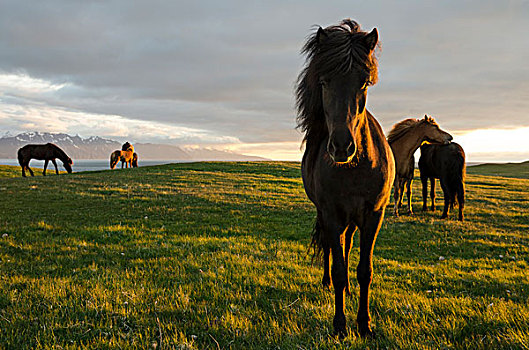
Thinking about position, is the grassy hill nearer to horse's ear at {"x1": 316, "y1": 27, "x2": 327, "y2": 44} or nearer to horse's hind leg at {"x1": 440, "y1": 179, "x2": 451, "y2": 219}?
horse's hind leg at {"x1": 440, "y1": 179, "x2": 451, "y2": 219}

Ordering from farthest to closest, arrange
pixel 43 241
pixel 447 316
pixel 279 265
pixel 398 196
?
1. pixel 398 196
2. pixel 43 241
3. pixel 279 265
4. pixel 447 316

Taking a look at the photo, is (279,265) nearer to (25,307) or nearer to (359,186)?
(359,186)

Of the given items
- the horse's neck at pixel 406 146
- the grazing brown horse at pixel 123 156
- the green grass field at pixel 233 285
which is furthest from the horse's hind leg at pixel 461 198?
the grazing brown horse at pixel 123 156

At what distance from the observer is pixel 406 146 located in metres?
12.6

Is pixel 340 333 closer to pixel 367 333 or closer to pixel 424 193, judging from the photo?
pixel 367 333

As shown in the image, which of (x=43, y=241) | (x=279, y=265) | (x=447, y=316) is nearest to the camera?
(x=447, y=316)

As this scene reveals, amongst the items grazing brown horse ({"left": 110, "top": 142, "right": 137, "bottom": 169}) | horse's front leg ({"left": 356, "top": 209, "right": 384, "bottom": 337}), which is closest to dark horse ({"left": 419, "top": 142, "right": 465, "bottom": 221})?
horse's front leg ({"left": 356, "top": 209, "right": 384, "bottom": 337})

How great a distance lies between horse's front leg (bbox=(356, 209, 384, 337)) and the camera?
12.7 feet

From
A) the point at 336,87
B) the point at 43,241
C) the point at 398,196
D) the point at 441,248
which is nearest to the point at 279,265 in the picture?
the point at 336,87

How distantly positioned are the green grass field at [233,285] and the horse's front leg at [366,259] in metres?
0.24

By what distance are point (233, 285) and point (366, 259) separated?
8.26 feet

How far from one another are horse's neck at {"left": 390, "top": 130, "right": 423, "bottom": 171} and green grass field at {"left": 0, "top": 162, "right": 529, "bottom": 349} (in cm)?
283

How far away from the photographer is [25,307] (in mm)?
4438

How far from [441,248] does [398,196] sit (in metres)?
5.47
